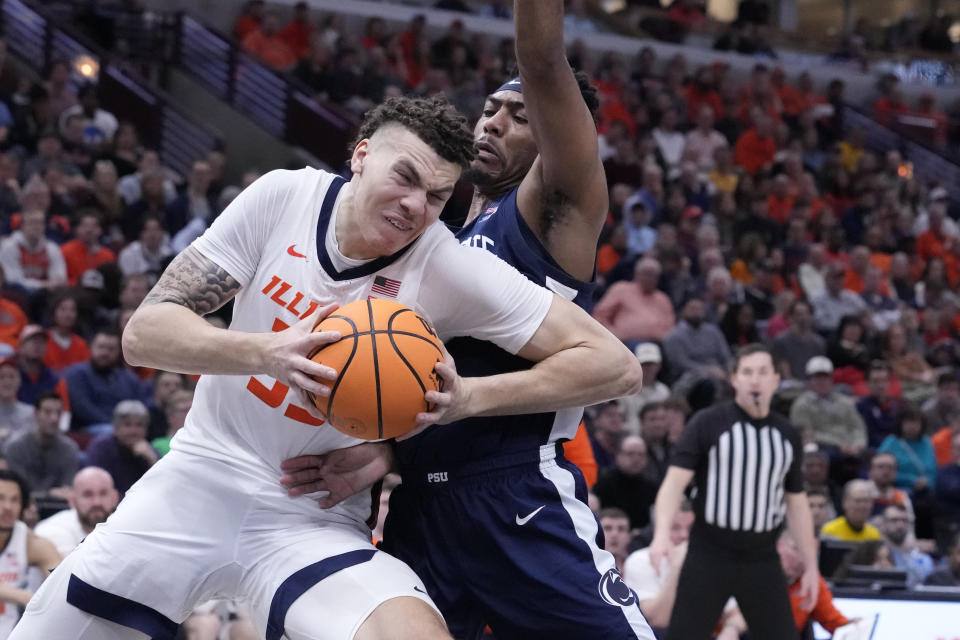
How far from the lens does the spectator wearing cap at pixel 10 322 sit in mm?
9422

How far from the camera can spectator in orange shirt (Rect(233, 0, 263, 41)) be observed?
15.1 meters

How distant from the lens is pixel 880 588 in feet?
23.9

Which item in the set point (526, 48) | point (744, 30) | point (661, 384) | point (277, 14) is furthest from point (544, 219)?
point (744, 30)

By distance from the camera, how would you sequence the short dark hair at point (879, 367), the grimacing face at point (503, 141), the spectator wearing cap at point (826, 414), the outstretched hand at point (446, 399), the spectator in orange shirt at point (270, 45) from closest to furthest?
the outstretched hand at point (446, 399), the grimacing face at point (503, 141), the spectator wearing cap at point (826, 414), the short dark hair at point (879, 367), the spectator in orange shirt at point (270, 45)

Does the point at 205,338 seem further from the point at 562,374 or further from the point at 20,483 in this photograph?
the point at 20,483

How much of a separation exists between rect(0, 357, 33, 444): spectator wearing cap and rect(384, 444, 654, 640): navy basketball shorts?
541 centimetres

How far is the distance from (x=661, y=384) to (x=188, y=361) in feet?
27.0

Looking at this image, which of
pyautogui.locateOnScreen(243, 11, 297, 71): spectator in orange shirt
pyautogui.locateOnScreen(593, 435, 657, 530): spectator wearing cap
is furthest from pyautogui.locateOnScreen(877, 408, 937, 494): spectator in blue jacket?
pyautogui.locateOnScreen(243, 11, 297, 71): spectator in orange shirt

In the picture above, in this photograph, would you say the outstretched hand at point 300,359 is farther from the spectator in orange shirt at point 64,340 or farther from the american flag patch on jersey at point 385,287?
the spectator in orange shirt at point 64,340

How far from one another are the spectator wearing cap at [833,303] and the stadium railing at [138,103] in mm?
6682

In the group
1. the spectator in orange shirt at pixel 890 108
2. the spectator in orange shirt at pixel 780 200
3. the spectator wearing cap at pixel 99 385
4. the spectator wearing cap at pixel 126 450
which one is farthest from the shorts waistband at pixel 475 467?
the spectator in orange shirt at pixel 890 108

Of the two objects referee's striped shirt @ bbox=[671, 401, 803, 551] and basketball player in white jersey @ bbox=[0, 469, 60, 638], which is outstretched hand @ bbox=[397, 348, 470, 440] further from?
basketball player in white jersey @ bbox=[0, 469, 60, 638]

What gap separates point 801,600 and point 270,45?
10093 mm

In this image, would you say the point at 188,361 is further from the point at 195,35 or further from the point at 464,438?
the point at 195,35
